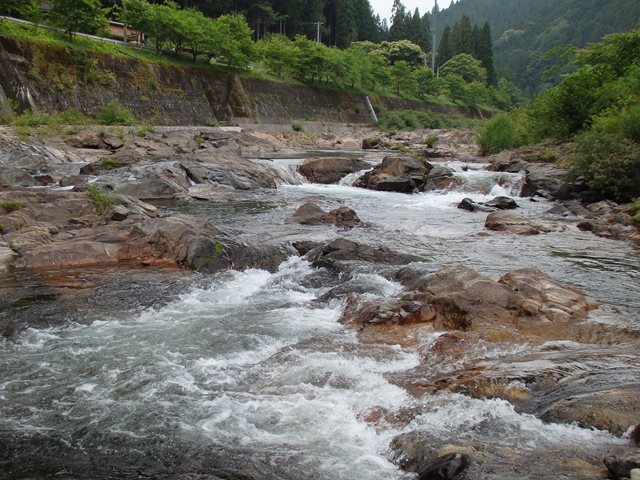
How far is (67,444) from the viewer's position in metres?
4.36

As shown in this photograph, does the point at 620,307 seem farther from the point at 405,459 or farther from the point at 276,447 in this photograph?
the point at 276,447

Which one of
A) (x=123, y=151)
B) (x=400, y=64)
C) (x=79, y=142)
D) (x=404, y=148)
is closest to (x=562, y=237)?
(x=123, y=151)

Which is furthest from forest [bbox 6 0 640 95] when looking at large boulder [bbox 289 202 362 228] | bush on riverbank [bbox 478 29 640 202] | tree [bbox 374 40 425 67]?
large boulder [bbox 289 202 362 228]

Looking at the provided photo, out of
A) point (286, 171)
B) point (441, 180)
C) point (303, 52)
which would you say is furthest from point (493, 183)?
point (303, 52)

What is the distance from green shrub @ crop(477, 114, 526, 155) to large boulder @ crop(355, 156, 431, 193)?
299 inches

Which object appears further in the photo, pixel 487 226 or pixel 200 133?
pixel 200 133

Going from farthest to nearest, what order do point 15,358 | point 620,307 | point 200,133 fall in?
point 200,133 → point 620,307 → point 15,358

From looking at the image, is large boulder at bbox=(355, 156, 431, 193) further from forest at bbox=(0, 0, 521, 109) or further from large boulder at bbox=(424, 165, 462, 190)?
forest at bbox=(0, 0, 521, 109)

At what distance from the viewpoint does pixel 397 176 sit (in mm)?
21531

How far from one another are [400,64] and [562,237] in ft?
184

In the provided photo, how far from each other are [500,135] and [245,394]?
26.5m

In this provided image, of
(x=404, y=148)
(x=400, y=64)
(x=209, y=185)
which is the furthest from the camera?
(x=400, y=64)

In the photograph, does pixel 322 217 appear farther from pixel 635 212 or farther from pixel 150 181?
pixel 635 212

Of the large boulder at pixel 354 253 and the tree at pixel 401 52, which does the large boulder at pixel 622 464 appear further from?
Result: the tree at pixel 401 52
